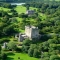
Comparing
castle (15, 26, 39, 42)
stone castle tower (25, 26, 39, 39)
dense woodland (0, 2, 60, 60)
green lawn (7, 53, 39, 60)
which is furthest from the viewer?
stone castle tower (25, 26, 39, 39)

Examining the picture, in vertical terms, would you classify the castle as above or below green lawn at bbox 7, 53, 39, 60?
above

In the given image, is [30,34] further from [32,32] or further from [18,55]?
[18,55]

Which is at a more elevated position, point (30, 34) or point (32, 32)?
point (32, 32)

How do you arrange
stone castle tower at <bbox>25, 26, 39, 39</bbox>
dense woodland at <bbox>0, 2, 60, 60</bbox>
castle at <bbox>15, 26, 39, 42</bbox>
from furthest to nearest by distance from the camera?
1. stone castle tower at <bbox>25, 26, 39, 39</bbox>
2. castle at <bbox>15, 26, 39, 42</bbox>
3. dense woodland at <bbox>0, 2, 60, 60</bbox>

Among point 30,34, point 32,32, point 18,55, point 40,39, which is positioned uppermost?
point 32,32

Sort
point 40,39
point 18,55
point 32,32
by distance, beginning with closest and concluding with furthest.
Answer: point 18,55
point 32,32
point 40,39

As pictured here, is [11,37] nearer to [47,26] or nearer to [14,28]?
[14,28]

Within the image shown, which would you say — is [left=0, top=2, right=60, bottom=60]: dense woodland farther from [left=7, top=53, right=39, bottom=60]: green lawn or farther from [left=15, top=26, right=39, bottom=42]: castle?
[left=15, top=26, right=39, bottom=42]: castle

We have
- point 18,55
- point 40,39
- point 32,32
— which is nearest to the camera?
point 18,55

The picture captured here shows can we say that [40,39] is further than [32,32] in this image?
Yes

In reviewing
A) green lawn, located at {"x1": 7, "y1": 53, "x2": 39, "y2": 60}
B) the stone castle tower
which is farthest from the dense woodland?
the stone castle tower

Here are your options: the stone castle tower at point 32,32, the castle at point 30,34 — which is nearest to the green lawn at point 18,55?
the castle at point 30,34

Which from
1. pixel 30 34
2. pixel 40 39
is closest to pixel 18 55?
pixel 30 34
